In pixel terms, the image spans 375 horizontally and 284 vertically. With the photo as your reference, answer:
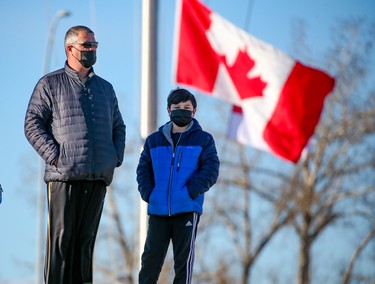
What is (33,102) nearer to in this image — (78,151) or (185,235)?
(78,151)

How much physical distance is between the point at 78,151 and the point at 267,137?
7656 mm

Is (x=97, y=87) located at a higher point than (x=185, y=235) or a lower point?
higher

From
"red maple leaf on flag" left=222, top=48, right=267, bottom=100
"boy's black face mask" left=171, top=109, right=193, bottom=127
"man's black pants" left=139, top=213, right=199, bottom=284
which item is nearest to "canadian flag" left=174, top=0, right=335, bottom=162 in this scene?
"red maple leaf on flag" left=222, top=48, right=267, bottom=100

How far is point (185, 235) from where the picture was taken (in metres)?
10.2

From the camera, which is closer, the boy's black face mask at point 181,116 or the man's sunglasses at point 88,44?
the man's sunglasses at point 88,44

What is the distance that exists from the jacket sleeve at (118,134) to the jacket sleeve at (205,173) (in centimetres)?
56

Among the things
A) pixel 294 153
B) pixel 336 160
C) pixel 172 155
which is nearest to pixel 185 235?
pixel 172 155

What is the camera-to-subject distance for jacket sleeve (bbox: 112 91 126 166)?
33.4 feet

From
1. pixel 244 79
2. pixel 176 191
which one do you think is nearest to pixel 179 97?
pixel 176 191

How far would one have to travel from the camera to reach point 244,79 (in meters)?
17.2

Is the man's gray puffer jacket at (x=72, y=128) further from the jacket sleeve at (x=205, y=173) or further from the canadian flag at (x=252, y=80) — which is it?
the canadian flag at (x=252, y=80)

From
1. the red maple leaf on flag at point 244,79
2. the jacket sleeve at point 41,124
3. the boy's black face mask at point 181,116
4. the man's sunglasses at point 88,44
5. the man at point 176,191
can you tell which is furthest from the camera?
the red maple leaf on flag at point 244,79

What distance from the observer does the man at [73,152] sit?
9.84 meters

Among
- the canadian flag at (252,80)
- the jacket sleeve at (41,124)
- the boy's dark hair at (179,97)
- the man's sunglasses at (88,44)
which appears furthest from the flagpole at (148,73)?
the jacket sleeve at (41,124)
